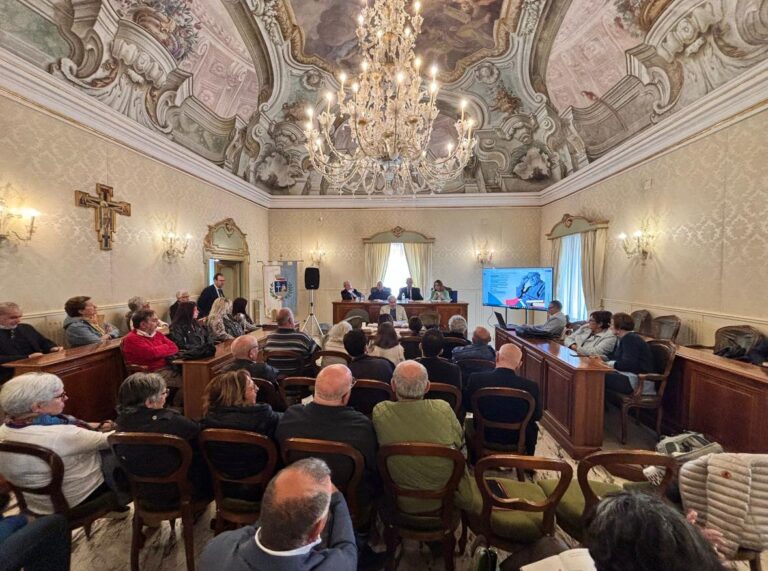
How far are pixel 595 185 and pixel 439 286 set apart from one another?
4.01 m

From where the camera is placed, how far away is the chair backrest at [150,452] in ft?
6.07

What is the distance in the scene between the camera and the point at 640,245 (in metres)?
5.84

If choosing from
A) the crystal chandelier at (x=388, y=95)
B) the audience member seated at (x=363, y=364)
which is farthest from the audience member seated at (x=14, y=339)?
the crystal chandelier at (x=388, y=95)

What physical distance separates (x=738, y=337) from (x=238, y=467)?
17.5 ft

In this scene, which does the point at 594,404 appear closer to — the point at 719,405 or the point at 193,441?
the point at 719,405

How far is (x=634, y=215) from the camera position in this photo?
609cm

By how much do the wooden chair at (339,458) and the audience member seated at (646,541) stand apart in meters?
1.11

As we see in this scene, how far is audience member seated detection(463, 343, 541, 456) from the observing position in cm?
281

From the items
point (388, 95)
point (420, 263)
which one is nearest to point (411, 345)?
point (388, 95)

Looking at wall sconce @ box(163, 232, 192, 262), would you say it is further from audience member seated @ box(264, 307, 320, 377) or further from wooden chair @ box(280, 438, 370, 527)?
wooden chair @ box(280, 438, 370, 527)

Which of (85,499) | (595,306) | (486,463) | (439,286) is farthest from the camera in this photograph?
(439,286)

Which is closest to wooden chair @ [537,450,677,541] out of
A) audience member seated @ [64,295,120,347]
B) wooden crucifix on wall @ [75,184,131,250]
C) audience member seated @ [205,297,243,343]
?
audience member seated @ [205,297,243,343]

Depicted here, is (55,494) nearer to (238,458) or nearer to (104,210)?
(238,458)

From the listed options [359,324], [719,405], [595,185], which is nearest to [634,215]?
[595,185]
